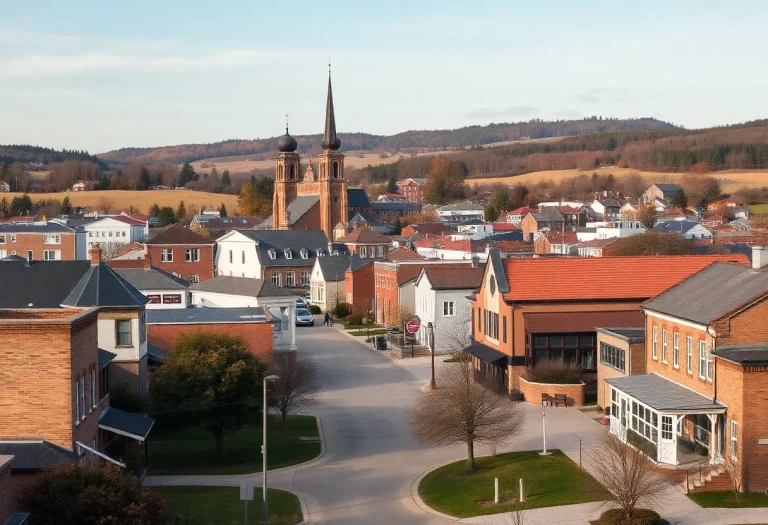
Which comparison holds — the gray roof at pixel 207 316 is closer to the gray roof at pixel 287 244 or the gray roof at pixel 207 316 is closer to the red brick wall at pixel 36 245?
the gray roof at pixel 287 244

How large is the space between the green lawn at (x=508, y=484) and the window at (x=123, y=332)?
13.5 metres

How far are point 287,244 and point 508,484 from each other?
240 feet

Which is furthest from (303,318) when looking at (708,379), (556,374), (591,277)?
(708,379)

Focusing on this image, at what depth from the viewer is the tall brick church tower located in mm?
130000

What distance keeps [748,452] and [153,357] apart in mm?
24890

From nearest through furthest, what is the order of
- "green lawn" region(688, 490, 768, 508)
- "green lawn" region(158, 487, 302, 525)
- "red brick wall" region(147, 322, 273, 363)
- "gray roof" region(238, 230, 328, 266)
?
"green lawn" region(688, 490, 768, 508), "green lawn" region(158, 487, 302, 525), "red brick wall" region(147, 322, 273, 363), "gray roof" region(238, 230, 328, 266)

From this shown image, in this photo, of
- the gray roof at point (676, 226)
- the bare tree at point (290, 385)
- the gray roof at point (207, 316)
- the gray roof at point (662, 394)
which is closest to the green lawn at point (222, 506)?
the bare tree at point (290, 385)

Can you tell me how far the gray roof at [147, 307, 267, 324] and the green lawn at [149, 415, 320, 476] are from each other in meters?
7.43

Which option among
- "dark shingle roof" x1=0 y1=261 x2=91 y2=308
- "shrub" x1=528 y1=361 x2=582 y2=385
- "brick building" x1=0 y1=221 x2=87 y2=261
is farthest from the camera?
"brick building" x1=0 y1=221 x2=87 y2=261

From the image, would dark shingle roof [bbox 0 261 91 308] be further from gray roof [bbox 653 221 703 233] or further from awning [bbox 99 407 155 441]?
gray roof [bbox 653 221 703 233]

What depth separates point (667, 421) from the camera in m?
30.7

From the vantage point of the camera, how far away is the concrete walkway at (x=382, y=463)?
2773 cm

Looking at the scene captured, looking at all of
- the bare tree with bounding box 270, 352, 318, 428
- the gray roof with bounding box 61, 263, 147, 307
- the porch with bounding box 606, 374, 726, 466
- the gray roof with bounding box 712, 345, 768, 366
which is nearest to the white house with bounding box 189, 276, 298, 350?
the bare tree with bounding box 270, 352, 318, 428

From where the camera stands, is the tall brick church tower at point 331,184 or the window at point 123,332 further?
the tall brick church tower at point 331,184
